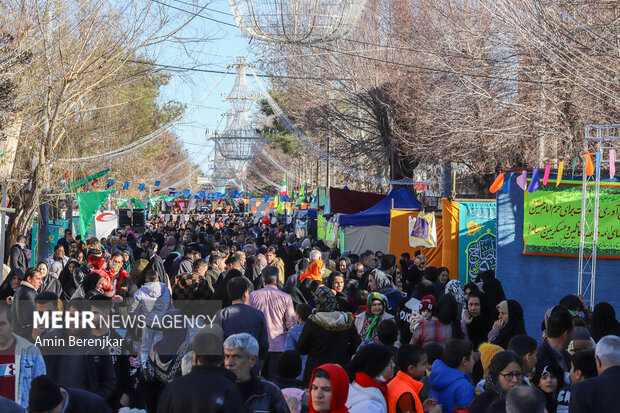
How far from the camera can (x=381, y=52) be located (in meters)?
30.8

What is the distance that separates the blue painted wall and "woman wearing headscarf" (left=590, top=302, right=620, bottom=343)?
4.53 metres

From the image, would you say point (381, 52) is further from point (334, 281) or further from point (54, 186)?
point (334, 281)

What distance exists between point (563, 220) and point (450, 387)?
7.33 metres

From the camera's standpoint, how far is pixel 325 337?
22.4 feet

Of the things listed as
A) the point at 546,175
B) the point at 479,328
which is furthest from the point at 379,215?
the point at 479,328

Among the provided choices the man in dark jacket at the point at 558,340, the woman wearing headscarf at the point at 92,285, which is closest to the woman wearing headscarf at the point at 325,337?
the man in dark jacket at the point at 558,340

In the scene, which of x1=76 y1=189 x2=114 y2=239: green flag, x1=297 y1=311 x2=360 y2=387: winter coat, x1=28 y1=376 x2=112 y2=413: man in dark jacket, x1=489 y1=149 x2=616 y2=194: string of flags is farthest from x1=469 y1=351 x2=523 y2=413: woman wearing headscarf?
x1=76 y1=189 x2=114 y2=239: green flag

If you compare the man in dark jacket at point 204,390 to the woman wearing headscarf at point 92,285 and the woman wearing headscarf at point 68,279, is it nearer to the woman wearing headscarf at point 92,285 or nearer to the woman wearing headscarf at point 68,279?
the woman wearing headscarf at point 92,285

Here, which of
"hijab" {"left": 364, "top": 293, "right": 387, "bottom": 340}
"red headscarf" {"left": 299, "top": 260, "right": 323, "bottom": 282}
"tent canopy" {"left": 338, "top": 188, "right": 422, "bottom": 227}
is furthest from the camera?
"tent canopy" {"left": 338, "top": 188, "right": 422, "bottom": 227}

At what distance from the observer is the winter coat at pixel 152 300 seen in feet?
27.7

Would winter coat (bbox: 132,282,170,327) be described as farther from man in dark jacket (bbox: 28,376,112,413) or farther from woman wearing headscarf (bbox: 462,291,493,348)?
man in dark jacket (bbox: 28,376,112,413)

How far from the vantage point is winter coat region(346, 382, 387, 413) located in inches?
191

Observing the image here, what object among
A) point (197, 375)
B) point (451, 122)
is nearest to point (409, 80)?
point (451, 122)

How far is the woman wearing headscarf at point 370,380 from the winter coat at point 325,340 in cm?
145
